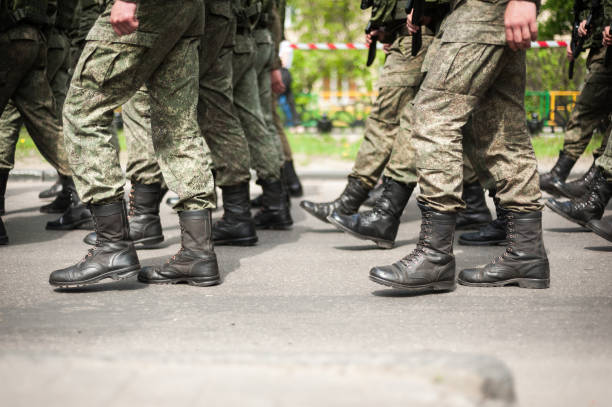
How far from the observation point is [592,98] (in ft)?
21.5

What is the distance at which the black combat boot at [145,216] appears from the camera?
198 inches

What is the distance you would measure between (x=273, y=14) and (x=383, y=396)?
514 cm

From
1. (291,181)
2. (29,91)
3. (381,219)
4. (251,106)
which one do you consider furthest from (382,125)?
(291,181)

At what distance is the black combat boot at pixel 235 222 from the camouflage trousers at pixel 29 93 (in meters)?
1.35

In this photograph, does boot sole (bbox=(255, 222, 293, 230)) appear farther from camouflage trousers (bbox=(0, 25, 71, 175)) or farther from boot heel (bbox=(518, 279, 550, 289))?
boot heel (bbox=(518, 279, 550, 289))

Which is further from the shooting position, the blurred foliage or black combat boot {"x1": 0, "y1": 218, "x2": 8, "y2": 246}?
the blurred foliage

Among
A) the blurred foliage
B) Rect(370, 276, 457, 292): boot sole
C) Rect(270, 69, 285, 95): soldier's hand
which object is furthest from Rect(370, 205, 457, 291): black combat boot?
the blurred foliage

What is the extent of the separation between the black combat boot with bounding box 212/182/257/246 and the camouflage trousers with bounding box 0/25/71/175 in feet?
4.44

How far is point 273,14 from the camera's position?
271 inches

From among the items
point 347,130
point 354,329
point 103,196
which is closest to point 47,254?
point 103,196

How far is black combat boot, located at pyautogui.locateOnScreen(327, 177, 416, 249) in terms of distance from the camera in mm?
4914

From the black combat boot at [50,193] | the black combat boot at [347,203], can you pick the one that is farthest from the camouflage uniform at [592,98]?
the black combat boot at [50,193]

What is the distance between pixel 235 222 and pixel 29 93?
1.64 metres

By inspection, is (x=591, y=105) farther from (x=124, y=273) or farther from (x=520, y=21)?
(x=124, y=273)
